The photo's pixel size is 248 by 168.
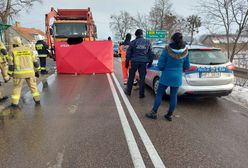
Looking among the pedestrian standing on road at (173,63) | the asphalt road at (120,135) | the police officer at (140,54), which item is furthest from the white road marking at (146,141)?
the police officer at (140,54)

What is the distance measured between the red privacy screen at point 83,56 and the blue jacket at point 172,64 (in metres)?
7.13

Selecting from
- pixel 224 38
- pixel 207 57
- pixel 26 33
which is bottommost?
pixel 207 57

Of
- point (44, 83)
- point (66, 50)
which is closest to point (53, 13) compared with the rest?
point (66, 50)

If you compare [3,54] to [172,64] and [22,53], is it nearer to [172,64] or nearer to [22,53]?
[22,53]

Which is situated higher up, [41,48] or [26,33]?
[26,33]

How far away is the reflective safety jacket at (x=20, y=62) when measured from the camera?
5.39 metres

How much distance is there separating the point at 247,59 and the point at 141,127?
39.3ft

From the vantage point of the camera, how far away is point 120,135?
3.99 meters

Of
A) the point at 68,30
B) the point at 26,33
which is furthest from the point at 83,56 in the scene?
the point at 26,33

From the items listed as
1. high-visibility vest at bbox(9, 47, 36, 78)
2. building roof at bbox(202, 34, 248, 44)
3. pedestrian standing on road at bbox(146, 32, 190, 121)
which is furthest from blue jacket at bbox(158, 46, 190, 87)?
building roof at bbox(202, 34, 248, 44)

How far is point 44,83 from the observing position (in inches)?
347

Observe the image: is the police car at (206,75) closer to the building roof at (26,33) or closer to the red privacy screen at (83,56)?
the red privacy screen at (83,56)

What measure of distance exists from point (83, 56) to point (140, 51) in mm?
5586

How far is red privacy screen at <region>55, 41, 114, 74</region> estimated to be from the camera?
11.2 metres
